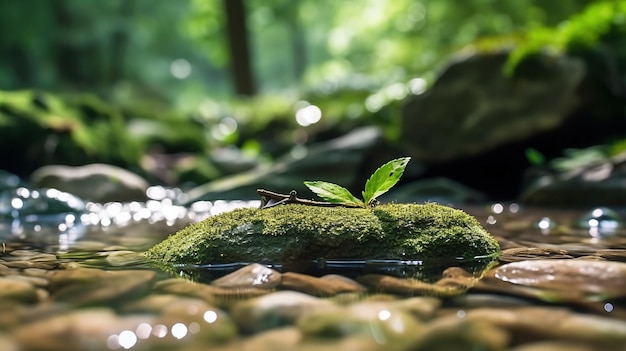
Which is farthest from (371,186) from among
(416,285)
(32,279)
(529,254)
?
(32,279)

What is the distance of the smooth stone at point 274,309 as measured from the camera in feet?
5.06

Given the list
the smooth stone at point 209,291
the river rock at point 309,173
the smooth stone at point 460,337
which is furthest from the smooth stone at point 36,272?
the river rock at point 309,173

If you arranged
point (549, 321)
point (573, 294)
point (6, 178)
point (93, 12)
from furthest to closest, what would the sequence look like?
point (93, 12)
point (6, 178)
point (573, 294)
point (549, 321)

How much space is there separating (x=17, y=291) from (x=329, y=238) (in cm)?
119

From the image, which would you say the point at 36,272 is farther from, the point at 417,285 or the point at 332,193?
the point at 417,285

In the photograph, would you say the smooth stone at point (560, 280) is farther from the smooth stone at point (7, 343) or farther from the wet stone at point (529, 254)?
the smooth stone at point (7, 343)

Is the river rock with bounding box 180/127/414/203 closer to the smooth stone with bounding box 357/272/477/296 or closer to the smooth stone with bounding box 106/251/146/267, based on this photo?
the smooth stone with bounding box 106/251/146/267

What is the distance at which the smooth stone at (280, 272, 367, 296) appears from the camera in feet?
6.25

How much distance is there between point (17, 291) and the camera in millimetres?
1891

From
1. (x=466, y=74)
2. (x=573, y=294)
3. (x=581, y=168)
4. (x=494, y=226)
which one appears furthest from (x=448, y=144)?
(x=573, y=294)

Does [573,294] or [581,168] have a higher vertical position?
[581,168]

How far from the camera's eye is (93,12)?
19.0m

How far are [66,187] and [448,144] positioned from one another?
494 cm

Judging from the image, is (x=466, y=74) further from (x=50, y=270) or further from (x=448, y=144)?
(x=50, y=270)
